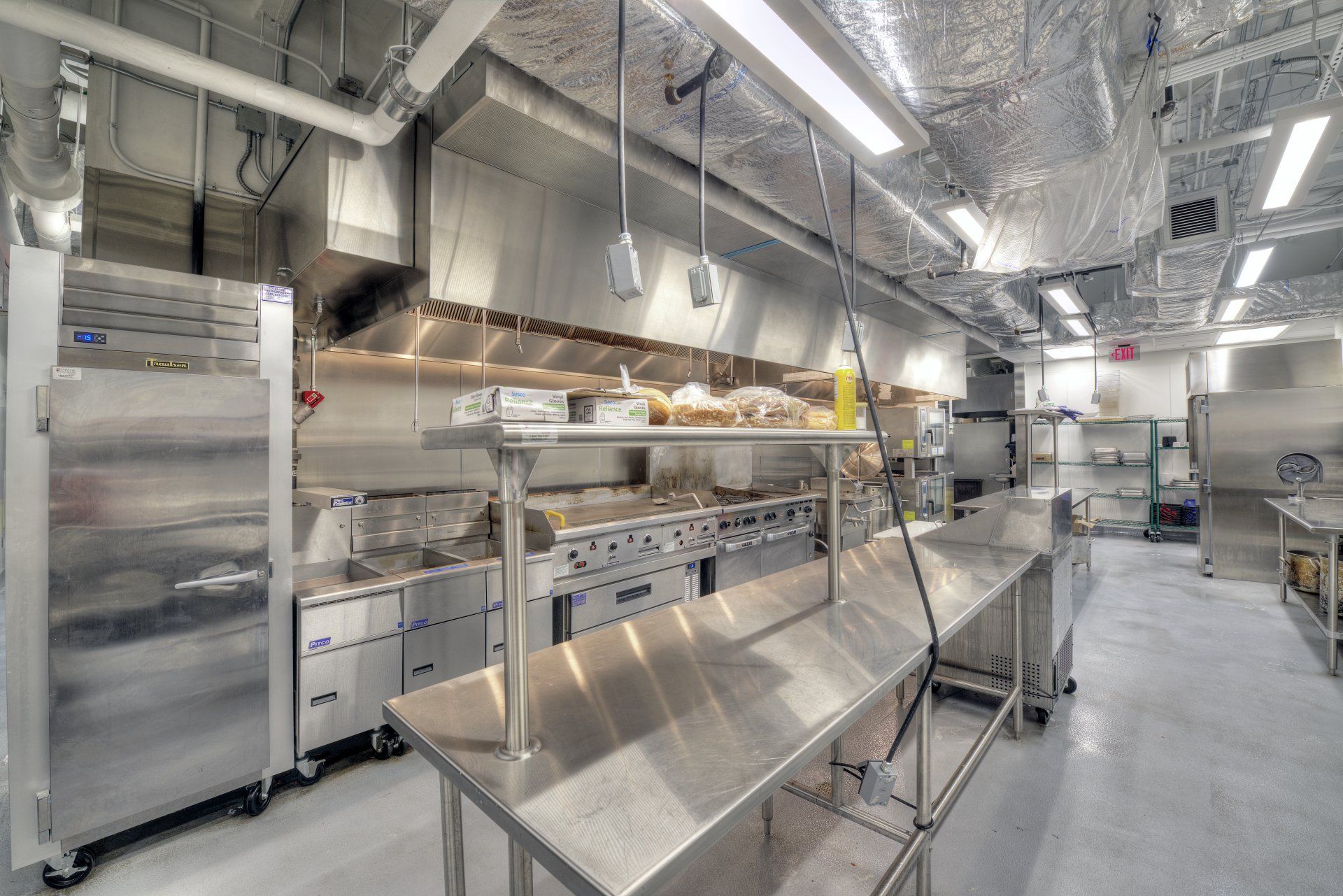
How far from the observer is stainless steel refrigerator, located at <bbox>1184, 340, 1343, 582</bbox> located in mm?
5176

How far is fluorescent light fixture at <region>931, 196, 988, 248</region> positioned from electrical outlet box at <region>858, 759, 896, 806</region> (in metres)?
2.61

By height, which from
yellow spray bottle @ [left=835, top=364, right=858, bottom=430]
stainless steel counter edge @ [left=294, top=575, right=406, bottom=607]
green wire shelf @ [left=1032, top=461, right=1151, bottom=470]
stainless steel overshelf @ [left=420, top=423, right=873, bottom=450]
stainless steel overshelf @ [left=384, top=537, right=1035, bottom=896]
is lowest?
stainless steel counter edge @ [left=294, top=575, right=406, bottom=607]

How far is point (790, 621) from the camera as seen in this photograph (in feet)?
5.19

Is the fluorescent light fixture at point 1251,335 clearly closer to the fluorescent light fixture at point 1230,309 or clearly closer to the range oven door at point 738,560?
the fluorescent light fixture at point 1230,309

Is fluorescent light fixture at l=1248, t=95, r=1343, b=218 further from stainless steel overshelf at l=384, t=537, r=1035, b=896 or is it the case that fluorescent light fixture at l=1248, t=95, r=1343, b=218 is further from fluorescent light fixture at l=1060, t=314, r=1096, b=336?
fluorescent light fixture at l=1060, t=314, r=1096, b=336

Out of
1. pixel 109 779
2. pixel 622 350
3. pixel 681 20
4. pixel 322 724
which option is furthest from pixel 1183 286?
pixel 109 779

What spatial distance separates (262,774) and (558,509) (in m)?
1.98

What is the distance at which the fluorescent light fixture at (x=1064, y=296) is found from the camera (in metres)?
4.32

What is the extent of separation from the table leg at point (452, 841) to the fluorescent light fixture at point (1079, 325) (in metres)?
6.25

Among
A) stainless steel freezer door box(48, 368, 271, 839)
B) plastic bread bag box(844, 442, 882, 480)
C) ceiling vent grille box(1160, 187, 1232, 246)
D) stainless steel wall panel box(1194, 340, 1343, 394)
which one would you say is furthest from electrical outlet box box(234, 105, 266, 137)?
stainless steel wall panel box(1194, 340, 1343, 394)

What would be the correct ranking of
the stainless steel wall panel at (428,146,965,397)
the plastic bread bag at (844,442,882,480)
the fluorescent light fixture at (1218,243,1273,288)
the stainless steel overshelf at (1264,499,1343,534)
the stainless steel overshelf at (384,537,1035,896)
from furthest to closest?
1. the plastic bread bag at (844,442,882,480)
2. the fluorescent light fixture at (1218,243,1273,288)
3. the stainless steel overshelf at (1264,499,1343,534)
4. the stainless steel wall panel at (428,146,965,397)
5. the stainless steel overshelf at (384,537,1035,896)

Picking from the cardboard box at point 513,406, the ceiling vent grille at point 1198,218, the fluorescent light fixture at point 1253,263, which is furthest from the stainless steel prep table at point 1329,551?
the cardboard box at point 513,406

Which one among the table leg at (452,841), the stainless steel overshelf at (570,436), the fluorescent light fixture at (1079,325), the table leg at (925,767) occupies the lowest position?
the table leg at (925,767)

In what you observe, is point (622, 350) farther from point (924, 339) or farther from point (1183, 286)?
point (1183, 286)
